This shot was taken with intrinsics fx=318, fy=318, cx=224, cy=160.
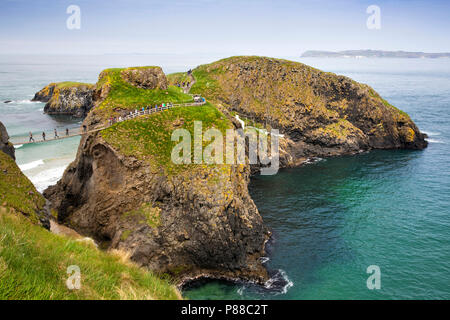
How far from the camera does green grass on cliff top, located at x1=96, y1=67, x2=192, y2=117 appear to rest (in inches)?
1809

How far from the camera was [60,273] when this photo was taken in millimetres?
12578

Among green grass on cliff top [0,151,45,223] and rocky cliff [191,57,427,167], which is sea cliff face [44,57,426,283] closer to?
green grass on cliff top [0,151,45,223]

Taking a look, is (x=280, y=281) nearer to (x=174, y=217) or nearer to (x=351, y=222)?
(x=174, y=217)

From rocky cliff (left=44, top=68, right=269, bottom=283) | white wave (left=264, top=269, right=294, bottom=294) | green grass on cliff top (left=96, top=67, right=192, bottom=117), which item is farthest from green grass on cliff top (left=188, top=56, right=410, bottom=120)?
white wave (left=264, top=269, right=294, bottom=294)

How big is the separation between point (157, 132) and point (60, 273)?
106 ft

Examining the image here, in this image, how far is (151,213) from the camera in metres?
37.3

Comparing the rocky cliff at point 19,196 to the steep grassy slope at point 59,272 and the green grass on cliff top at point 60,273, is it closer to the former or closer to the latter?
the steep grassy slope at point 59,272

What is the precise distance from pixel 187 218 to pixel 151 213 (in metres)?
4.28

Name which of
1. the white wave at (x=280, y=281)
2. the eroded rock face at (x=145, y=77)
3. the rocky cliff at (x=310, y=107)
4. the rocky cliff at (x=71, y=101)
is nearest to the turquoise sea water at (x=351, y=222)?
the white wave at (x=280, y=281)

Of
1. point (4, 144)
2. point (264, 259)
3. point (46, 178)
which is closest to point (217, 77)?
point (46, 178)

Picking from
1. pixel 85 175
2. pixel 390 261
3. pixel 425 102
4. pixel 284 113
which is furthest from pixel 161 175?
pixel 425 102

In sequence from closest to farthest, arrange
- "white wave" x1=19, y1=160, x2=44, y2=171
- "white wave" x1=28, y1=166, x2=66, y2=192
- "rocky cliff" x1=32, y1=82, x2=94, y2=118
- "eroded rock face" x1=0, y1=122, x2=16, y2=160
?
"eroded rock face" x1=0, y1=122, x2=16, y2=160
"white wave" x1=28, y1=166, x2=66, y2=192
"white wave" x1=19, y1=160, x2=44, y2=171
"rocky cliff" x1=32, y1=82, x2=94, y2=118

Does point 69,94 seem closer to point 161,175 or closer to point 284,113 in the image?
point 284,113

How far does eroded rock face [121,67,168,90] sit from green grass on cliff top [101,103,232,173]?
7.79 meters
